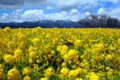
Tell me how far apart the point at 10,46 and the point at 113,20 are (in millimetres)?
94021

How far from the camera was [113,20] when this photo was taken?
101 meters

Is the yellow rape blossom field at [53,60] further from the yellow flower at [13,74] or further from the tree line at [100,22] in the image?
the tree line at [100,22]

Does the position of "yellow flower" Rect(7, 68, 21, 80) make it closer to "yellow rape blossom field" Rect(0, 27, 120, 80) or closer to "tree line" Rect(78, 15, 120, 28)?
"yellow rape blossom field" Rect(0, 27, 120, 80)

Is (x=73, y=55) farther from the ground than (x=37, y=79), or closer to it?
farther from the ground

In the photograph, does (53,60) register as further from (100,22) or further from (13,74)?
(100,22)

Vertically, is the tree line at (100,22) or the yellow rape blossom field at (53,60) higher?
the yellow rape blossom field at (53,60)

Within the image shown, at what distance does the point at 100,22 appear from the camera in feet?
343

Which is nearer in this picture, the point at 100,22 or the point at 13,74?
the point at 13,74

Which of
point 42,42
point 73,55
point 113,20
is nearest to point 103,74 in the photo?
point 73,55

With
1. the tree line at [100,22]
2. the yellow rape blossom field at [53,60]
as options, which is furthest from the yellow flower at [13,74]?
the tree line at [100,22]

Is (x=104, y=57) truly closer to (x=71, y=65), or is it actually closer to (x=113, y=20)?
(x=71, y=65)

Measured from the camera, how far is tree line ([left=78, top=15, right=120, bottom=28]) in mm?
100188

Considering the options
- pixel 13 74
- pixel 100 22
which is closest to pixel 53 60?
pixel 13 74

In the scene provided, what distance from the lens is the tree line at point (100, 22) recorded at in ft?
329
